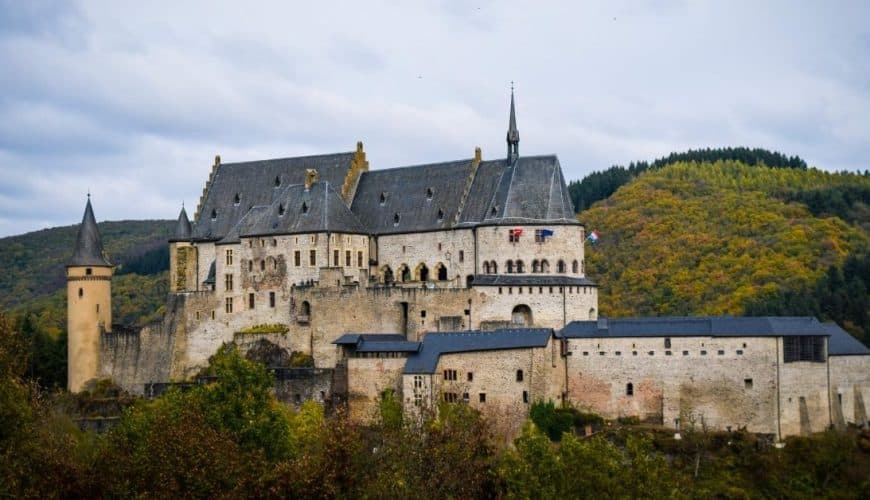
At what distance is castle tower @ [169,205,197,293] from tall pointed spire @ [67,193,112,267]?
4.32m

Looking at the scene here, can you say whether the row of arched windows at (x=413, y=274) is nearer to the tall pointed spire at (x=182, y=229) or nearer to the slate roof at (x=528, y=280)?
the slate roof at (x=528, y=280)

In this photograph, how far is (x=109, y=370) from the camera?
85188 mm

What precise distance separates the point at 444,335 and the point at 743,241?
5208 cm

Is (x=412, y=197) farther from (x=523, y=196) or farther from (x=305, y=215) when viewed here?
(x=523, y=196)

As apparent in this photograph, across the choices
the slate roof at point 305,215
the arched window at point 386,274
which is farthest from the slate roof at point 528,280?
the slate roof at point 305,215

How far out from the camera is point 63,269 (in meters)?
162

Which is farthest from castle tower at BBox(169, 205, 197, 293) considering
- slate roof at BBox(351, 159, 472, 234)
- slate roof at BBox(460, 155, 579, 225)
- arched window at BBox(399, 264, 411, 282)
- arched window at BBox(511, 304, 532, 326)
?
arched window at BBox(511, 304, 532, 326)

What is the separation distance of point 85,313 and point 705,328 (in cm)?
3708

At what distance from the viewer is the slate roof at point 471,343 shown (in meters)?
69.6

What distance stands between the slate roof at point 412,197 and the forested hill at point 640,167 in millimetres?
54060

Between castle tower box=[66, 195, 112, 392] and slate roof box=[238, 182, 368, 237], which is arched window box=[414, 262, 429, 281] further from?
castle tower box=[66, 195, 112, 392]

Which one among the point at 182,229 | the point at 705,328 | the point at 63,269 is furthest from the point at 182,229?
the point at 63,269

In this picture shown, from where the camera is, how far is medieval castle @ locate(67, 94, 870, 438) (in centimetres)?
6825

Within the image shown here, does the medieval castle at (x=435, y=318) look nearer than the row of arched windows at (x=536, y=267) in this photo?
Yes
